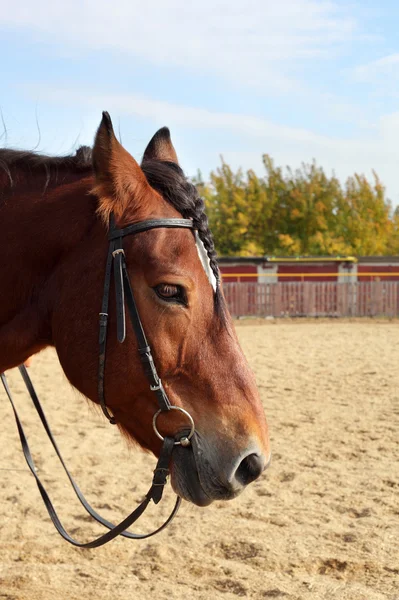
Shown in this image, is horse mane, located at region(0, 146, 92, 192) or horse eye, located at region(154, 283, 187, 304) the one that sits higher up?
horse mane, located at region(0, 146, 92, 192)

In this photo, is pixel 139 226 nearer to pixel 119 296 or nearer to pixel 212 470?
pixel 119 296

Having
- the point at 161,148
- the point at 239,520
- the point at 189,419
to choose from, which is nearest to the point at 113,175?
the point at 161,148

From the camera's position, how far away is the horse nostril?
7.71 ft

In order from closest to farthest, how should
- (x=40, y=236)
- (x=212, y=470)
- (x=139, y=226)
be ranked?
1. (x=212, y=470)
2. (x=139, y=226)
3. (x=40, y=236)

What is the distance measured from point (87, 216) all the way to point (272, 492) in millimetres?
3981

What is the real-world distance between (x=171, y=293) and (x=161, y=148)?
0.89 m

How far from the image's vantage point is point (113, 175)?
242 centimetres

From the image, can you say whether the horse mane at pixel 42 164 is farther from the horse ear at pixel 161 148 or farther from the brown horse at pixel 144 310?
the horse ear at pixel 161 148

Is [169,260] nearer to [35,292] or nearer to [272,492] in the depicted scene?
[35,292]

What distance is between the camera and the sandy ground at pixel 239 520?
4090mm

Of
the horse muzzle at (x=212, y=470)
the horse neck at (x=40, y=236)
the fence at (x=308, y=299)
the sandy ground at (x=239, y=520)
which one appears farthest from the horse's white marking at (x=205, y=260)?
the fence at (x=308, y=299)

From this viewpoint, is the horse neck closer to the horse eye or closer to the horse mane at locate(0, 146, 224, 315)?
the horse mane at locate(0, 146, 224, 315)

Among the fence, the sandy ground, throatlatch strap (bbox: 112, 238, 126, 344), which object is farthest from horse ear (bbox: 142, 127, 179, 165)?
the fence

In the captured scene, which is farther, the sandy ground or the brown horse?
the sandy ground
